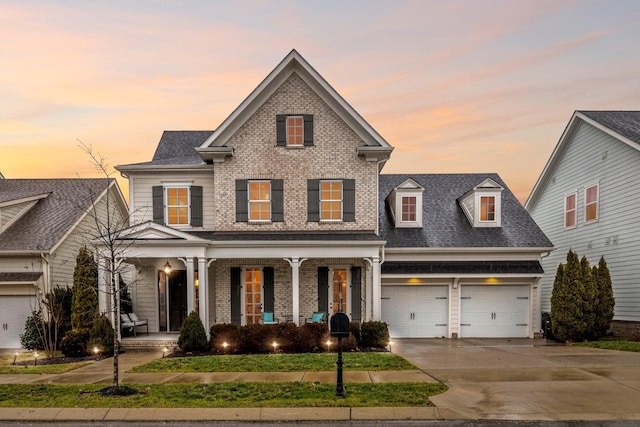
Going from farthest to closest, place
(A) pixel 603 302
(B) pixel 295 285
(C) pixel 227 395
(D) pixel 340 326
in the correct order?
(A) pixel 603 302
(B) pixel 295 285
(C) pixel 227 395
(D) pixel 340 326

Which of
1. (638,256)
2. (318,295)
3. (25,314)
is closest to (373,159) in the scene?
(318,295)

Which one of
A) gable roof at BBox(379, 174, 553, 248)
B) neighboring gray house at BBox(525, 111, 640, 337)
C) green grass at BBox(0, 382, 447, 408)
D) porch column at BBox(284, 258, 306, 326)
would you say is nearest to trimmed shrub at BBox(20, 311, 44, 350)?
green grass at BBox(0, 382, 447, 408)

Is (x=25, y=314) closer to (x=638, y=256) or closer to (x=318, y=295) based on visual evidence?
(x=318, y=295)

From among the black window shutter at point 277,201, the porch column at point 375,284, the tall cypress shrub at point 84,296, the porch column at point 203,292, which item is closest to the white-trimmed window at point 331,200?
the black window shutter at point 277,201

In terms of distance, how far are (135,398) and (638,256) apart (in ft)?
59.3

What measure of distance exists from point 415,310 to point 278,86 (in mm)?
10807

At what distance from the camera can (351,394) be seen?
848 centimetres

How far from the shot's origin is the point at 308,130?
57.9 ft

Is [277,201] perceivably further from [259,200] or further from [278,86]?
[278,86]

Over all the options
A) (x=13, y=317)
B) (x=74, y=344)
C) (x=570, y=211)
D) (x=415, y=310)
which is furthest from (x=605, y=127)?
(x=13, y=317)

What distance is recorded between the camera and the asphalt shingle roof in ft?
58.7

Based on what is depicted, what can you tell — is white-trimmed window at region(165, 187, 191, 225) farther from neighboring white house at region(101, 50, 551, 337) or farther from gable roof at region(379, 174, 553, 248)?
gable roof at region(379, 174, 553, 248)

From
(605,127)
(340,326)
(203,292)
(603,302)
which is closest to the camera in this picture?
(340,326)

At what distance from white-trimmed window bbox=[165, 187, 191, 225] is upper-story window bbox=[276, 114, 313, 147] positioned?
4378 mm
